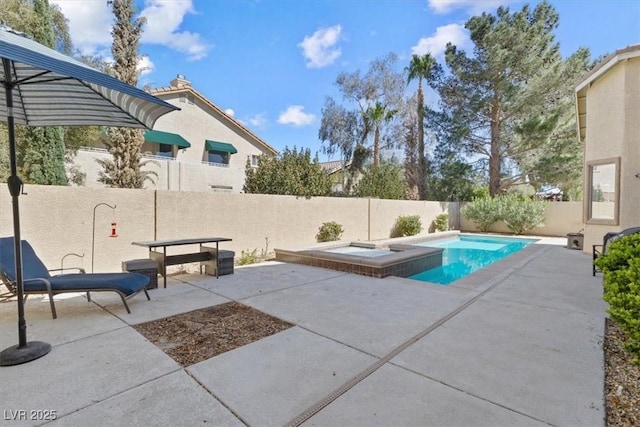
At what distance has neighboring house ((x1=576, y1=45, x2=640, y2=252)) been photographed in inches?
339

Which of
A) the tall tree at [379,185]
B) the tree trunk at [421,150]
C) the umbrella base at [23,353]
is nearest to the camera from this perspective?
the umbrella base at [23,353]

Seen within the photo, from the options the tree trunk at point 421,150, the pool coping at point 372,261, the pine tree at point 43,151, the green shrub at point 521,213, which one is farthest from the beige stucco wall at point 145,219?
the tree trunk at point 421,150

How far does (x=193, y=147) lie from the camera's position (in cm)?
2033

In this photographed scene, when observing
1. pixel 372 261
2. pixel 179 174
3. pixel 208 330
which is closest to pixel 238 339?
pixel 208 330

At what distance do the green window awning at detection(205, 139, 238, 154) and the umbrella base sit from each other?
18623 mm

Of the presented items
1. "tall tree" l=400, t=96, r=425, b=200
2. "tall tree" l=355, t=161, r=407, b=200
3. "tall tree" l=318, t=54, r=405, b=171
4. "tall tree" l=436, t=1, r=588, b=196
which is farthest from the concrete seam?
"tall tree" l=318, t=54, r=405, b=171

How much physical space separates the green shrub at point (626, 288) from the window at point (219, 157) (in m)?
21.1

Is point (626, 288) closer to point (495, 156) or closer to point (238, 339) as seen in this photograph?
point (238, 339)

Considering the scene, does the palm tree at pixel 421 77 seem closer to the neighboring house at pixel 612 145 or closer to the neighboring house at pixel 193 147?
the neighboring house at pixel 193 147

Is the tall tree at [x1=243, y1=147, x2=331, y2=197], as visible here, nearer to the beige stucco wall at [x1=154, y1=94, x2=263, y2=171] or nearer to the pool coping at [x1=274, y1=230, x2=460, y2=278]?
the pool coping at [x1=274, y1=230, x2=460, y2=278]

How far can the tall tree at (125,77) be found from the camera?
12.0 m

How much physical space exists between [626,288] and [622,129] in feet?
28.3

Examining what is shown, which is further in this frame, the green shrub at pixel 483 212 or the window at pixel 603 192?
the green shrub at pixel 483 212

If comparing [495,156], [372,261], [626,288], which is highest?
[495,156]
